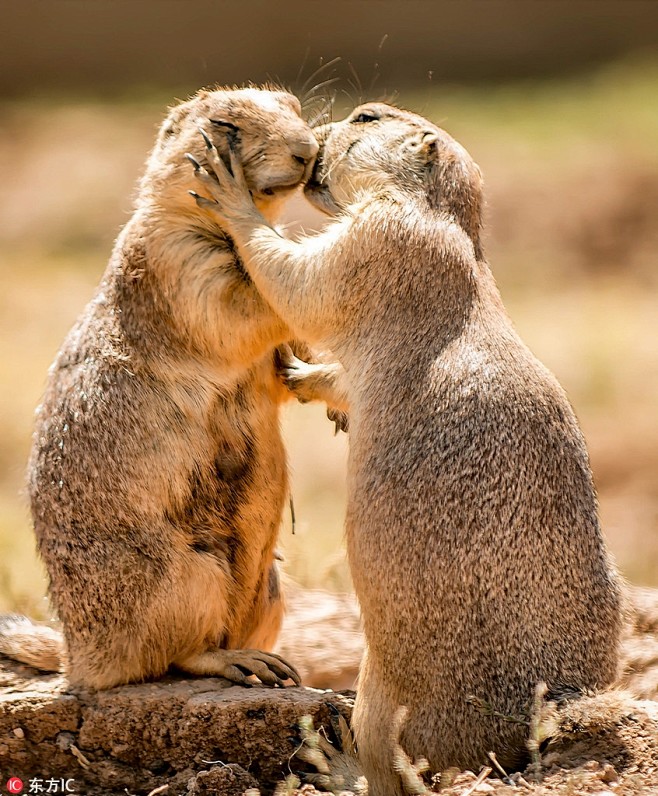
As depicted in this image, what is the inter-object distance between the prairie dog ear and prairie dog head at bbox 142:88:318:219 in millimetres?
491

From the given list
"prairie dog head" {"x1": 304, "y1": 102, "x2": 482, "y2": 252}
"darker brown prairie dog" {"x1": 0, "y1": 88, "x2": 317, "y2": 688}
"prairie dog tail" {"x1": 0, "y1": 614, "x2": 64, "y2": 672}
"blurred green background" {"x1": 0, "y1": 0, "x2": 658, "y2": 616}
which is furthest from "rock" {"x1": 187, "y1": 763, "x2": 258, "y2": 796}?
"blurred green background" {"x1": 0, "y1": 0, "x2": 658, "y2": 616}

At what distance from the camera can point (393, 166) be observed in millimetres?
5855

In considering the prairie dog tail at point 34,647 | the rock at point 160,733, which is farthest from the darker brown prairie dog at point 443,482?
the prairie dog tail at point 34,647

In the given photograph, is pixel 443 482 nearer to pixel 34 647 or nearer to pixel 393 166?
pixel 393 166

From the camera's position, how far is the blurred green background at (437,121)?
1354 cm

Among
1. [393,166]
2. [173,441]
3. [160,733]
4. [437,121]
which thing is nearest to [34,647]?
[160,733]

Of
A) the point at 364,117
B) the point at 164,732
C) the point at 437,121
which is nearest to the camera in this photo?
the point at 164,732

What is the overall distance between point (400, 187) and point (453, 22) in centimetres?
1680

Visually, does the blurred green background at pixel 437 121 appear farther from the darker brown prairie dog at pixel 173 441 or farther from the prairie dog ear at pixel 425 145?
the prairie dog ear at pixel 425 145

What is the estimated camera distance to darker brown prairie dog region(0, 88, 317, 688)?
19.2ft

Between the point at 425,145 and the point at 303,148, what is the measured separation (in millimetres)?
604

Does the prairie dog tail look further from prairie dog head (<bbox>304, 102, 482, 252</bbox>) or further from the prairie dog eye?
the prairie dog eye

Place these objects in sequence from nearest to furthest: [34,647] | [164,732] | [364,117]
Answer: [164,732]
[364,117]
[34,647]

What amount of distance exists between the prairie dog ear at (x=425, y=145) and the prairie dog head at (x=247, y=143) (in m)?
0.49
